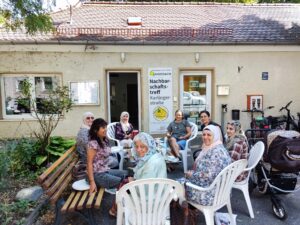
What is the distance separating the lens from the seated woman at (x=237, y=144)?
364 centimetres

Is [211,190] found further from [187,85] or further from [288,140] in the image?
[187,85]

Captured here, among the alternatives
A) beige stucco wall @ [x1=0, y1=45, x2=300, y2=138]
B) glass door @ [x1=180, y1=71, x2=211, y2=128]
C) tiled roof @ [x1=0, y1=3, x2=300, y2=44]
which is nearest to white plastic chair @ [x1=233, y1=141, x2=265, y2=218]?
beige stucco wall @ [x1=0, y1=45, x2=300, y2=138]

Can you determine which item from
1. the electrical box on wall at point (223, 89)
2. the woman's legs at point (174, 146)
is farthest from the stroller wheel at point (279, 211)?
the electrical box on wall at point (223, 89)

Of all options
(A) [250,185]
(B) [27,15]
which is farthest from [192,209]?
(B) [27,15]

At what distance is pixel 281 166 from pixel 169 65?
5020 millimetres

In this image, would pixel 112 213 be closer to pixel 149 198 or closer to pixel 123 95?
pixel 149 198

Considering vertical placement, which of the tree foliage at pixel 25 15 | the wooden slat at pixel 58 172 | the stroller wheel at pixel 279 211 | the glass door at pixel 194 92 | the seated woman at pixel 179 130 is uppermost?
the tree foliage at pixel 25 15

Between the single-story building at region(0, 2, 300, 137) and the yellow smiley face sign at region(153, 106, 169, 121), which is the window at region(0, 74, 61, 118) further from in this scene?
the yellow smiley face sign at region(153, 106, 169, 121)

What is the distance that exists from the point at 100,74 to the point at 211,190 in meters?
5.63

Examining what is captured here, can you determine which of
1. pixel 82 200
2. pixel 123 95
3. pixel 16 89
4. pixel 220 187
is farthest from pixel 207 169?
pixel 123 95

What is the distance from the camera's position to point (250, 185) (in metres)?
4.11

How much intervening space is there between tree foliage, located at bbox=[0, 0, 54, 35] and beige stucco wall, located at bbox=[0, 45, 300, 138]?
3.25 meters

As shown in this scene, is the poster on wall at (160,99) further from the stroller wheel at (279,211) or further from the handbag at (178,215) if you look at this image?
the handbag at (178,215)

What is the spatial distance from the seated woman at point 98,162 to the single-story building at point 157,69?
4329mm
